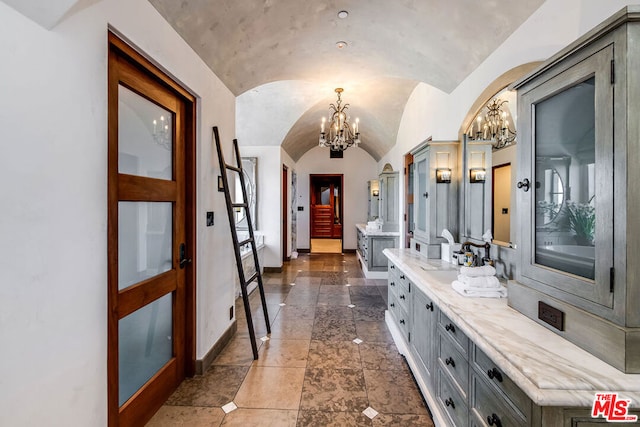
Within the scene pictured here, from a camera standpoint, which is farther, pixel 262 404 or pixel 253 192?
pixel 253 192

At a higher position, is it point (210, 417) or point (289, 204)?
point (289, 204)

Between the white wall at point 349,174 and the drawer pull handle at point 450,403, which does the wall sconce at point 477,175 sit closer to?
the drawer pull handle at point 450,403

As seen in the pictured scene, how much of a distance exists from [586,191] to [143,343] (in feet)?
8.26

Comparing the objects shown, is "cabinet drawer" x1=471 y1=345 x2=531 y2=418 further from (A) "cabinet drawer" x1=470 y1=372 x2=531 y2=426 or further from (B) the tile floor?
(B) the tile floor

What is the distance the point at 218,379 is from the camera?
2.44m

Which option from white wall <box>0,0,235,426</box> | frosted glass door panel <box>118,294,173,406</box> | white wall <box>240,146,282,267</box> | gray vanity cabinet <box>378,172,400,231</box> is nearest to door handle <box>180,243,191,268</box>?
frosted glass door panel <box>118,294,173,406</box>

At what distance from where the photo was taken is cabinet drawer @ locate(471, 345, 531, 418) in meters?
1.05

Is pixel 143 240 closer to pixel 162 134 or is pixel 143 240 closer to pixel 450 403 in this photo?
pixel 162 134

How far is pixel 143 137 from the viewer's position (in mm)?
1922

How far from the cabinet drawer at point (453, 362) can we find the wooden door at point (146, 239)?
1.80m

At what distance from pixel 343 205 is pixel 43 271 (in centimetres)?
810

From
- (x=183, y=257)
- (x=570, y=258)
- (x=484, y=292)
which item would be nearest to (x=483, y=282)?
(x=484, y=292)

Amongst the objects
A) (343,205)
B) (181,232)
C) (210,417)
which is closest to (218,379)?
(210,417)

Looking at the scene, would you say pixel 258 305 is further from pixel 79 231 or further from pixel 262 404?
pixel 79 231
